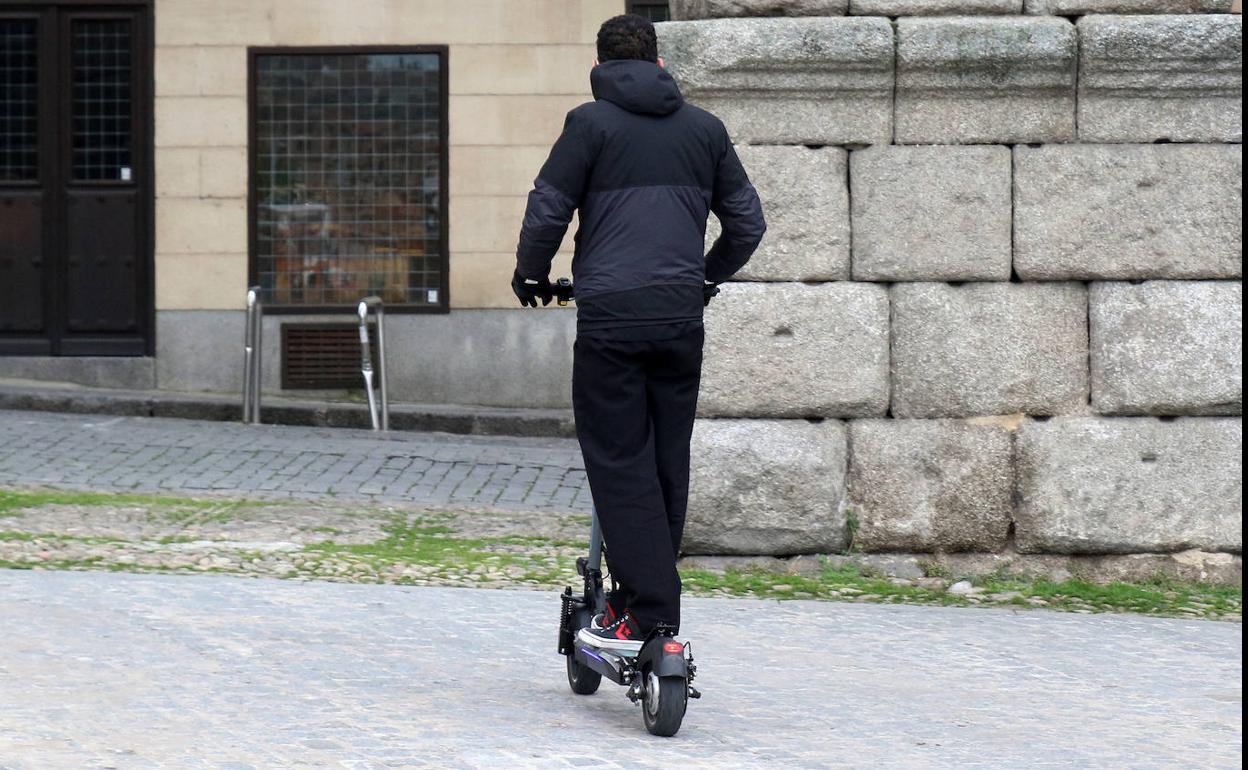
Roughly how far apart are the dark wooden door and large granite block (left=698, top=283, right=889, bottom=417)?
8672 millimetres

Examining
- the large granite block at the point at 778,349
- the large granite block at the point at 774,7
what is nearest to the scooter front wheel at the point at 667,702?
the large granite block at the point at 778,349

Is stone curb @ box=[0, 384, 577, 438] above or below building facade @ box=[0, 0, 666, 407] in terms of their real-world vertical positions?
below

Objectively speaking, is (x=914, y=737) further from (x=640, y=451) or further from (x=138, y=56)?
(x=138, y=56)

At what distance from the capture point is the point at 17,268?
604 inches

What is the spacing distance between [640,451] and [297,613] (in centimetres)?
179

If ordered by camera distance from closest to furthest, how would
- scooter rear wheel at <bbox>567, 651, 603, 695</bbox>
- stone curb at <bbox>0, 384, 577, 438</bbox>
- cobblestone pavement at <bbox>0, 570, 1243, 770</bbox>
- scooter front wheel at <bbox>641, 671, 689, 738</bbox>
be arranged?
cobblestone pavement at <bbox>0, 570, 1243, 770</bbox>
scooter front wheel at <bbox>641, 671, 689, 738</bbox>
scooter rear wheel at <bbox>567, 651, 603, 695</bbox>
stone curb at <bbox>0, 384, 577, 438</bbox>

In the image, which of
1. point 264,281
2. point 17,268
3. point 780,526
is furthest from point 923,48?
point 17,268

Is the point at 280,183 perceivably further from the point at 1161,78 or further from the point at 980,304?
the point at 1161,78

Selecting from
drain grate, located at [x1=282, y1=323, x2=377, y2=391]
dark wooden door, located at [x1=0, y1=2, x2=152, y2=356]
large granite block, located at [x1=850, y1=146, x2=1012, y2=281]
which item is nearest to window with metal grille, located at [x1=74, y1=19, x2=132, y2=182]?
dark wooden door, located at [x1=0, y1=2, x2=152, y2=356]

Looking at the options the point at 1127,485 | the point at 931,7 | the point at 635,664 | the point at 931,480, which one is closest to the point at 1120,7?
the point at 931,7

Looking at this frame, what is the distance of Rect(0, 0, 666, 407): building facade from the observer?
15.1m

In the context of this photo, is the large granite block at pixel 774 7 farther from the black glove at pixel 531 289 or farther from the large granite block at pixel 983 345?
the black glove at pixel 531 289

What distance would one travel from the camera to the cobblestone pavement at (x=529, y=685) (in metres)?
4.81

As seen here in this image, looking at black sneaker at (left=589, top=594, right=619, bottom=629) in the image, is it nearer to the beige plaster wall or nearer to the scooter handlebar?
the scooter handlebar
